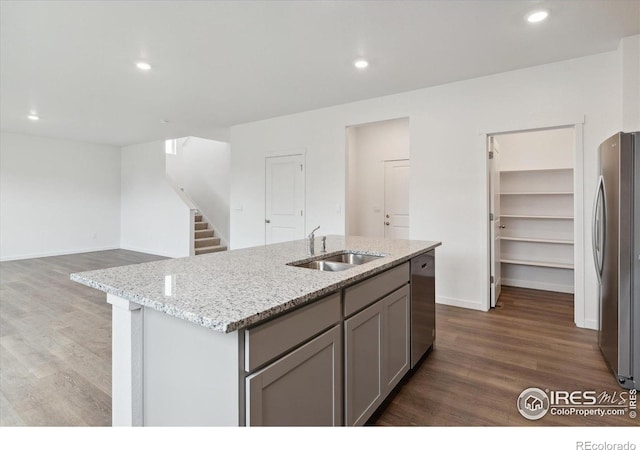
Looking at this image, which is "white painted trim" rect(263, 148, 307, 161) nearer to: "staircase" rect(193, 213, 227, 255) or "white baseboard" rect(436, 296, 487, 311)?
"white baseboard" rect(436, 296, 487, 311)

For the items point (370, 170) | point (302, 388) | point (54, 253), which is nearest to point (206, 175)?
point (54, 253)

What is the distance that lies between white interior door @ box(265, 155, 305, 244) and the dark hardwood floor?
8.39 feet

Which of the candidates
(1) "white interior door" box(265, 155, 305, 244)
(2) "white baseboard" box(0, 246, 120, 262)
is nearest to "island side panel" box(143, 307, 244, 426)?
(1) "white interior door" box(265, 155, 305, 244)

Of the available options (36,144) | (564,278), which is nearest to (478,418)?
(564,278)

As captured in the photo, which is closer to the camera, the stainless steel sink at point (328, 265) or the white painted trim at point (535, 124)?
the stainless steel sink at point (328, 265)

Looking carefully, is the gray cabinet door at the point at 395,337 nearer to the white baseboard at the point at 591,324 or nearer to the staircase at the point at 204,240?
the white baseboard at the point at 591,324

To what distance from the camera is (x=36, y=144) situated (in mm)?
7176

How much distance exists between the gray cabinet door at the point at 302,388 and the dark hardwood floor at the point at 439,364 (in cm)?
64

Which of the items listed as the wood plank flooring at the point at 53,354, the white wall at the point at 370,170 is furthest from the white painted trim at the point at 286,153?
the wood plank flooring at the point at 53,354

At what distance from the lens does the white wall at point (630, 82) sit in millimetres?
2883

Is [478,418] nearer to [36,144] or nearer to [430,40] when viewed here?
[430,40]

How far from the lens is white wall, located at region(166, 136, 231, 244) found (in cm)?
878

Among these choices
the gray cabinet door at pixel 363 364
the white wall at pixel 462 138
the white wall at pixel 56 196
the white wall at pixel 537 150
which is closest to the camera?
the gray cabinet door at pixel 363 364
